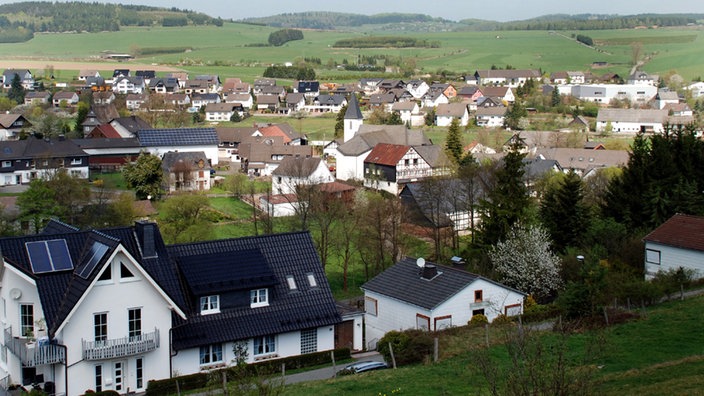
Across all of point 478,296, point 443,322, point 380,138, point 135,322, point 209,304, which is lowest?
point 443,322

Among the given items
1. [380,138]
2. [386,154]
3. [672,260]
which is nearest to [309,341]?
[672,260]

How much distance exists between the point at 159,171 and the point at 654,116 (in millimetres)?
55432

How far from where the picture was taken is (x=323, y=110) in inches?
4151

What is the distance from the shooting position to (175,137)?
2399 inches

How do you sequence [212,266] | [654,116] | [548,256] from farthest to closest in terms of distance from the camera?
1. [654,116]
2. [548,256]
3. [212,266]

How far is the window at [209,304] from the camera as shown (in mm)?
20125

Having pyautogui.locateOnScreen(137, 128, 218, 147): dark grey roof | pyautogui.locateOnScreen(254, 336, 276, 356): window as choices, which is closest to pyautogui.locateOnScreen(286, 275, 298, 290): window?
pyautogui.locateOnScreen(254, 336, 276, 356): window

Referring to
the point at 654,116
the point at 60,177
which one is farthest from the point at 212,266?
the point at 654,116

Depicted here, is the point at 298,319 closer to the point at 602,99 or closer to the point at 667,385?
the point at 667,385

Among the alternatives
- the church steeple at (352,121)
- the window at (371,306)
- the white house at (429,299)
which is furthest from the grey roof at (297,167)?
the white house at (429,299)

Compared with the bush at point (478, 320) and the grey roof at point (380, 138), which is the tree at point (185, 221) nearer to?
the bush at point (478, 320)

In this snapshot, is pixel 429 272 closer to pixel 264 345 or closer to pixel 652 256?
pixel 264 345

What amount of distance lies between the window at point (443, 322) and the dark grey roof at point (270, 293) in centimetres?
260

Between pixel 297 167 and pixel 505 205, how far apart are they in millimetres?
24206
